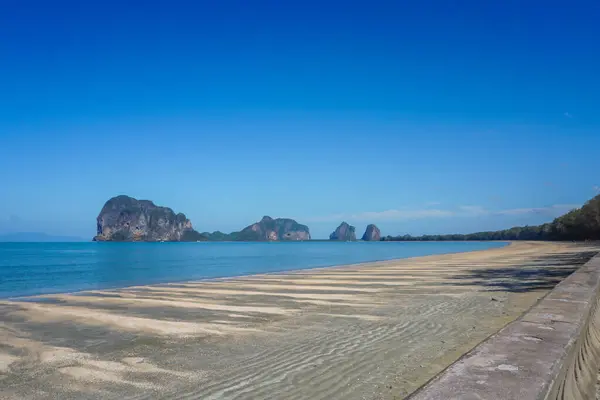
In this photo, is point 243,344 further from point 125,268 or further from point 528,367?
point 125,268

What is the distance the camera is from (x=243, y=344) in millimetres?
8156

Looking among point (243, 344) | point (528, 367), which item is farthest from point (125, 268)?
point (528, 367)

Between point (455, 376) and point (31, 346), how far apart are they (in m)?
8.04

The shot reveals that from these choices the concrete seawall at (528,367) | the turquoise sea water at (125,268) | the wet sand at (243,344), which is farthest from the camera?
the turquoise sea water at (125,268)

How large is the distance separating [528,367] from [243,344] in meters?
5.68

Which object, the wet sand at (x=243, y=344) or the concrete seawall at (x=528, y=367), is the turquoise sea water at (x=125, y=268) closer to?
the wet sand at (x=243, y=344)

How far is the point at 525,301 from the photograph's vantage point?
1289 cm

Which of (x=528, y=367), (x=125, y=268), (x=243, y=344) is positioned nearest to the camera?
(x=528, y=367)

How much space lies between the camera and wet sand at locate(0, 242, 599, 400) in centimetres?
575

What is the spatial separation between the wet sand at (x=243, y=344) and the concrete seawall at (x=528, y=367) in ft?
5.23

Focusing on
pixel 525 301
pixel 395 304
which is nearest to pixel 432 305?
pixel 395 304

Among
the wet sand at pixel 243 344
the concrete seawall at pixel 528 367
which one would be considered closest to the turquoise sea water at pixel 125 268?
the wet sand at pixel 243 344

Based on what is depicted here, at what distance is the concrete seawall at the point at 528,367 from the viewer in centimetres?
278

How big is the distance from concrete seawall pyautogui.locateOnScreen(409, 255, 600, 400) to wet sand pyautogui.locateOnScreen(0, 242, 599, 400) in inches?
62.8
